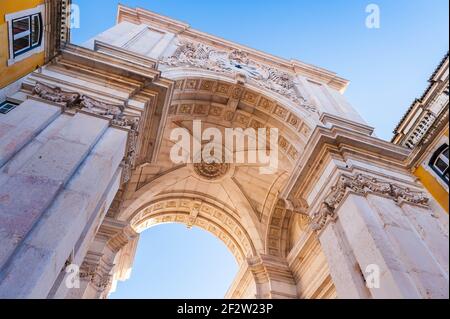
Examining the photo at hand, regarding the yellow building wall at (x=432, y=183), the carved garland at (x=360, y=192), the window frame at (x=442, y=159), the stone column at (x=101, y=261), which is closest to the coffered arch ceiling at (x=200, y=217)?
the stone column at (x=101, y=261)

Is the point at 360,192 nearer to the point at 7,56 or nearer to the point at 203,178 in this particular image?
the point at 7,56

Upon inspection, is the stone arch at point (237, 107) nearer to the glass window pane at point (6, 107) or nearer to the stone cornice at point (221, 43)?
the stone cornice at point (221, 43)

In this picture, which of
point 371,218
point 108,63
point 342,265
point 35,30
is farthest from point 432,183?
point 35,30

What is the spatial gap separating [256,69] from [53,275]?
39.7 ft

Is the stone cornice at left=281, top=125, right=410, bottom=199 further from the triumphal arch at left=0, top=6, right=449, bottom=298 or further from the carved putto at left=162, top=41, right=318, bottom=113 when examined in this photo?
the carved putto at left=162, top=41, right=318, bottom=113

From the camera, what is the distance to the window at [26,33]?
7332 mm

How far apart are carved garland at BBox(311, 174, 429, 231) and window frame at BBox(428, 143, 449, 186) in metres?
3.71

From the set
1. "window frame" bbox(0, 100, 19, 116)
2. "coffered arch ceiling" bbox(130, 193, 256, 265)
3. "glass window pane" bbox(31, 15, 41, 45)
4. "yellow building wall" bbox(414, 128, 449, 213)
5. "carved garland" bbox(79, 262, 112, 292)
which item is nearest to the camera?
"yellow building wall" bbox(414, 128, 449, 213)

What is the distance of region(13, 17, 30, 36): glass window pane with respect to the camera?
7297mm

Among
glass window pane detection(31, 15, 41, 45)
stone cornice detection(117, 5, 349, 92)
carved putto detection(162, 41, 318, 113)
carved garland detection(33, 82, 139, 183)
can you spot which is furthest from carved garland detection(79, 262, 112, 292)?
stone cornice detection(117, 5, 349, 92)

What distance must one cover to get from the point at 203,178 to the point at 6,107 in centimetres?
→ 1081

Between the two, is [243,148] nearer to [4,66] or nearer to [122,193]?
[122,193]

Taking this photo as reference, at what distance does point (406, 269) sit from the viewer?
17.5 ft
